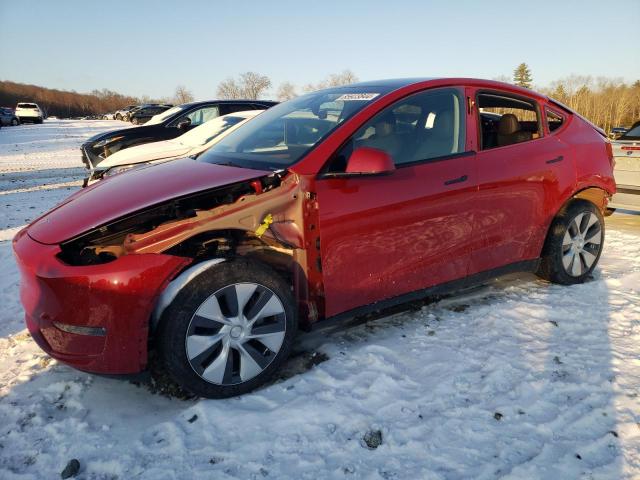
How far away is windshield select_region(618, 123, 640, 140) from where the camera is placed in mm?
6723

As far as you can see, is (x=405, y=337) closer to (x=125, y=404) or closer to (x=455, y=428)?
(x=455, y=428)

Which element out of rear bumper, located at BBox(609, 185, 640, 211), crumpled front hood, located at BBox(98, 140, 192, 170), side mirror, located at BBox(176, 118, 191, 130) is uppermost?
side mirror, located at BBox(176, 118, 191, 130)

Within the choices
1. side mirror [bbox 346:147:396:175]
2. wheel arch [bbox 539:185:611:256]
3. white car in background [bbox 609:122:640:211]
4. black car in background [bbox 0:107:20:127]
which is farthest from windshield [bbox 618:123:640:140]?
black car in background [bbox 0:107:20:127]

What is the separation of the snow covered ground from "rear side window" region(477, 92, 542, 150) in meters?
1.32

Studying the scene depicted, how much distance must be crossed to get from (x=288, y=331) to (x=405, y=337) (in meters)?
0.92

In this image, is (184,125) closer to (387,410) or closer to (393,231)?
(393,231)

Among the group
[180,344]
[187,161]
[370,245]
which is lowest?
[180,344]

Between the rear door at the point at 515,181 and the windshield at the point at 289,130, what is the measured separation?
3.17 feet

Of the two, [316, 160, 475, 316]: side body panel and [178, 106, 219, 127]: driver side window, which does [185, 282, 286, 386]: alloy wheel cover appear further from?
[178, 106, 219, 127]: driver side window

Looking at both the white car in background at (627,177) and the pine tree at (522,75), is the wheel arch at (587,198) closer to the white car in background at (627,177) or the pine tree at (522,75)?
the white car in background at (627,177)

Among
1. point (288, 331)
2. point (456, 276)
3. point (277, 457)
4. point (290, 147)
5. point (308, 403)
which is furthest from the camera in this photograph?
point (456, 276)

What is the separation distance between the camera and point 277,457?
6.80 ft

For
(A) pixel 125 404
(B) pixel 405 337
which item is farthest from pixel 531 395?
(A) pixel 125 404

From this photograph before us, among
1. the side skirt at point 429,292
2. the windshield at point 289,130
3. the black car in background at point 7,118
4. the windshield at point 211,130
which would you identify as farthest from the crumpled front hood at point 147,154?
the black car in background at point 7,118
